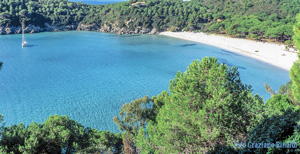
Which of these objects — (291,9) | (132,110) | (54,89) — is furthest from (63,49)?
(291,9)

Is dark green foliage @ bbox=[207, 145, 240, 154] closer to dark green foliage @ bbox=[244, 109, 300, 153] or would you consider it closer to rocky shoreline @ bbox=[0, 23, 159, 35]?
dark green foliage @ bbox=[244, 109, 300, 153]

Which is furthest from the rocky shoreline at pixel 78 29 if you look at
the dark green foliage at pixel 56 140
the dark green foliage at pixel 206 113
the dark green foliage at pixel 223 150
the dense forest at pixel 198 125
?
the dark green foliage at pixel 223 150

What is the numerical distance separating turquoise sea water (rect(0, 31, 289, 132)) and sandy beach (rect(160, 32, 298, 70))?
3.14 meters

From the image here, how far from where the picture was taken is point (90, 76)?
37.6 m

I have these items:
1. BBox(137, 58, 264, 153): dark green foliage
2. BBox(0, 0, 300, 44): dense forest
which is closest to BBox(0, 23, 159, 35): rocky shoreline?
BBox(0, 0, 300, 44): dense forest

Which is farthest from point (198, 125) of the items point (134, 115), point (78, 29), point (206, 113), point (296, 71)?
point (78, 29)

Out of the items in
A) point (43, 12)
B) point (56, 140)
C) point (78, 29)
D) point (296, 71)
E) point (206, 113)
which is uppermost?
point (43, 12)

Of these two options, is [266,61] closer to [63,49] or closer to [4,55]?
[63,49]

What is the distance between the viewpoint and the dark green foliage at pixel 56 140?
1092 centimetres

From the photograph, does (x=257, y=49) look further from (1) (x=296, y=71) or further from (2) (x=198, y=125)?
(2) (x=198, y=125)

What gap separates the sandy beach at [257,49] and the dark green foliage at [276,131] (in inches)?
1564

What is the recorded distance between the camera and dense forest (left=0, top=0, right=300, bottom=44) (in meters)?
83.2

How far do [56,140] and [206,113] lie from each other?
9341 mm

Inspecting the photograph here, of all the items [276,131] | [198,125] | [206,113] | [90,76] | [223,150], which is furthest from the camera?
[90,76]
